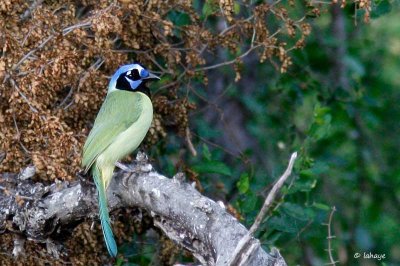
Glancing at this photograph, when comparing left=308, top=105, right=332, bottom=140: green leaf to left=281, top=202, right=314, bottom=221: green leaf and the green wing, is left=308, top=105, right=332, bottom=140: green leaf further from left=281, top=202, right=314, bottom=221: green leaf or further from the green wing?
the green wing

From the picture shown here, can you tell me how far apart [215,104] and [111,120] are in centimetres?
103

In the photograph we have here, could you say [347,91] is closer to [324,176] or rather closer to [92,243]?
[324,176]

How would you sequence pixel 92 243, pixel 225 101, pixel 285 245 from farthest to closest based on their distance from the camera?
pixel 225 101 < pixel 285 245 < pixel 92 243

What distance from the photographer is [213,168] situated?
6414 mm

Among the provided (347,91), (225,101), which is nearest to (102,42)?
(347,91)

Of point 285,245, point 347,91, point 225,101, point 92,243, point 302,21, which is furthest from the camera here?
point 225,101

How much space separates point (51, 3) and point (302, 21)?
140cm

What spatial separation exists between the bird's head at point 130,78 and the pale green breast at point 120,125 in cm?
4

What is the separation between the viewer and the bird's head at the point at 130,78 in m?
5.77

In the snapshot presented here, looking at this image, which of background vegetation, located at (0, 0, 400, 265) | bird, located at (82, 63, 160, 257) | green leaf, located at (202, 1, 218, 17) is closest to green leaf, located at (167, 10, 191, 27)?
background vegetation, located at (0, 0, 400, 265)

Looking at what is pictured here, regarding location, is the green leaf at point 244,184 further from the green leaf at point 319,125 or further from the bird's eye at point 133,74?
the bird's eye at point 133,74

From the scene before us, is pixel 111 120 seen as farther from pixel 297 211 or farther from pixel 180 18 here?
pixel 297 211

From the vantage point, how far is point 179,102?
598cm

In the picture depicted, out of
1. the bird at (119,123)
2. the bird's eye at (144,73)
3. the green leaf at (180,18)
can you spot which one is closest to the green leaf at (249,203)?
the bird at (119,123)
